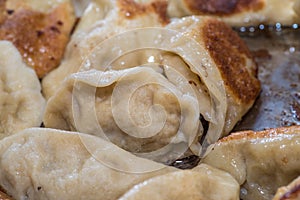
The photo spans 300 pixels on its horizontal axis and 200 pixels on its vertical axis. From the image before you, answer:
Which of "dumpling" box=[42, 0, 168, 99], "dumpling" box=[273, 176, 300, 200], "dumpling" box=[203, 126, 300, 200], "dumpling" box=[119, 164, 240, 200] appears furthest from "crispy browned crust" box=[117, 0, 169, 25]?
"dumpling" box=[273, 176, 300, 200]

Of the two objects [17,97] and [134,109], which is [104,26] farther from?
[134,109]

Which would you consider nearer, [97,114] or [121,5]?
[97,114]

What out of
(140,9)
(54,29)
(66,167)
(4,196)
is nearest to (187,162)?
(66,167)

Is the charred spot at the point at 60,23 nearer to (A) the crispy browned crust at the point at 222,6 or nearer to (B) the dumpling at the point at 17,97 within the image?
(B) the dumpling at the point at 17,97

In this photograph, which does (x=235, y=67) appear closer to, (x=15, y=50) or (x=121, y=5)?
(x=121, y=5)

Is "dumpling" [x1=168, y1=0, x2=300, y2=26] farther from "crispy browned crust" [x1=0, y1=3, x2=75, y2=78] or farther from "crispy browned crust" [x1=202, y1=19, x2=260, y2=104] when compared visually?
"crispy browned crust" [x1=0, y1=3, x2=75, y2=78]

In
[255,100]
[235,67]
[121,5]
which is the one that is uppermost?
[121,5]

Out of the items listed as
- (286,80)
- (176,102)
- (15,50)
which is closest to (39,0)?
(15,50)
